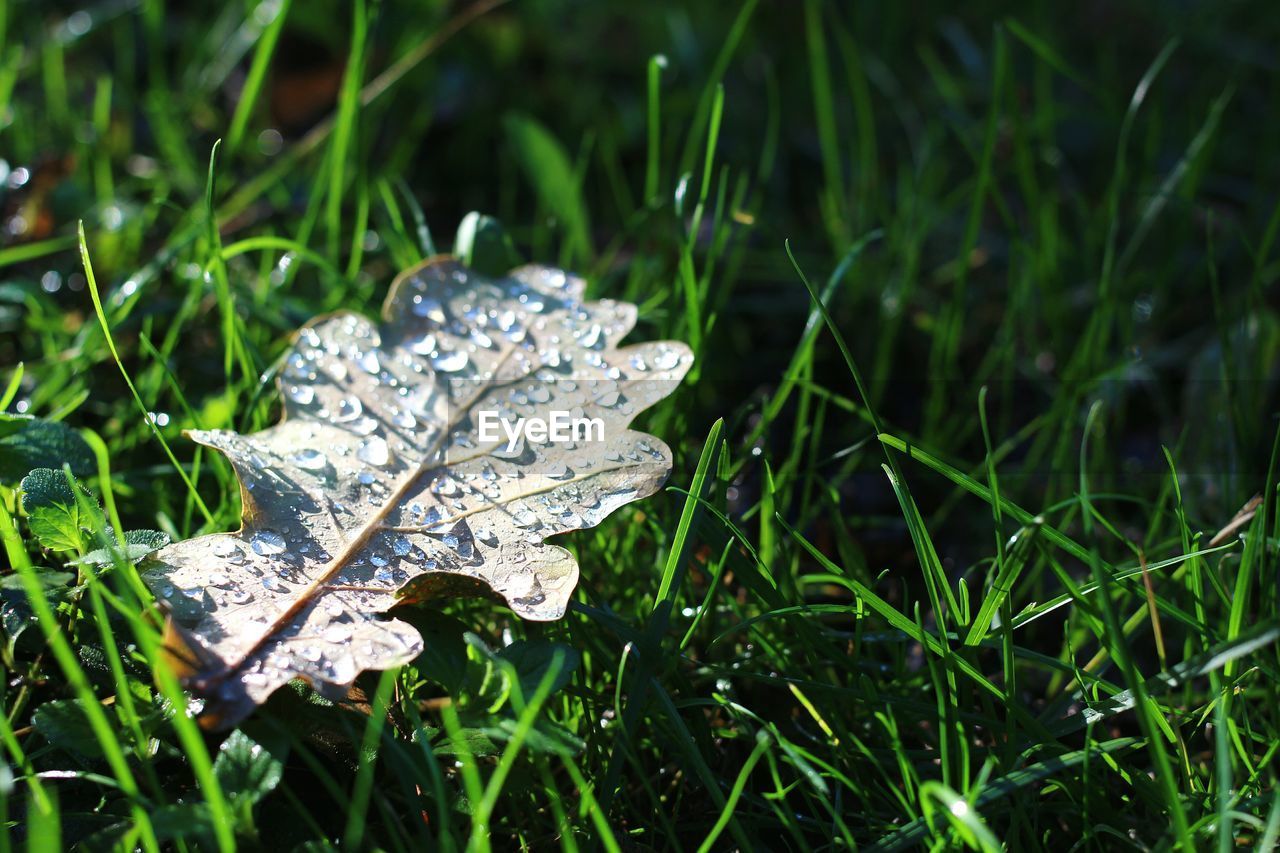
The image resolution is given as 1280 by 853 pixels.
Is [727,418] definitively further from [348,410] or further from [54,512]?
[54,512]

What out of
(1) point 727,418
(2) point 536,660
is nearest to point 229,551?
(2) point 536,660

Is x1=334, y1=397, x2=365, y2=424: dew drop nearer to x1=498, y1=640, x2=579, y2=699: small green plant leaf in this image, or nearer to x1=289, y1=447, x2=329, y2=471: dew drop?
x1=289, y1=447, x2=329, y2=471: dew drop

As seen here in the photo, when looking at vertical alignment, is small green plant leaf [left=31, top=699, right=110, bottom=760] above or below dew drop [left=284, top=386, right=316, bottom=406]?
below

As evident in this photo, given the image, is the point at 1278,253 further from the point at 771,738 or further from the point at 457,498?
the point at 457,498

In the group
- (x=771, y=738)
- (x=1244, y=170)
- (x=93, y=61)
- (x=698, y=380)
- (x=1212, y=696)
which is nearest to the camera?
(x=1212, y=696)

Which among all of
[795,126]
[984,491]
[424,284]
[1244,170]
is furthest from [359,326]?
[1244,170]

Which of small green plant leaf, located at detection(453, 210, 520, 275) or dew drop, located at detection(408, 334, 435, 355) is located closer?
dew drop, located at detection(408, 334, 435, 355)

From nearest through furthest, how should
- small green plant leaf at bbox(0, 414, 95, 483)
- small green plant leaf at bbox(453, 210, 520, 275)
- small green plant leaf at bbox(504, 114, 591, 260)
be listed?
small green plant leaf at bbox(0, 414, 95, 483)
small green plant leaf at bbox(453, 210, 520, 275)
small green plant leaf at bbox(504, 114, 591, 260)

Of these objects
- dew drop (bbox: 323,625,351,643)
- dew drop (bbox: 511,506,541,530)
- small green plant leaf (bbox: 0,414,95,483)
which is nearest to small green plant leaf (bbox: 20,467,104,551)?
small green plant leaf (bbox: 0,414,95,483)
